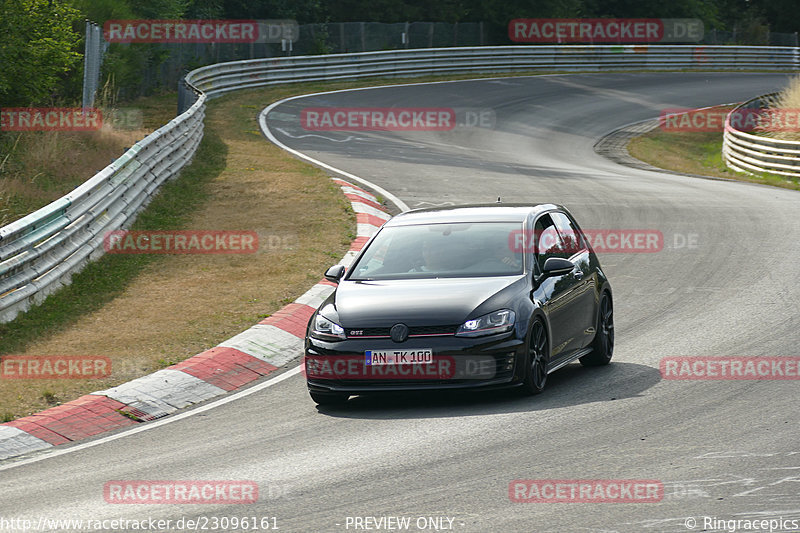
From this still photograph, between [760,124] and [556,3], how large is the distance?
31.2 metres

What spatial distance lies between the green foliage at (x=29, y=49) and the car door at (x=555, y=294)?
12515 millimetres

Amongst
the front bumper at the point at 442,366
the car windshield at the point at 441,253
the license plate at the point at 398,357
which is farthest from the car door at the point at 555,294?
the license plate at the point at 398,357

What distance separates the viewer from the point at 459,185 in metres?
23.9

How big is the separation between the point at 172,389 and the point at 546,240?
3.61m

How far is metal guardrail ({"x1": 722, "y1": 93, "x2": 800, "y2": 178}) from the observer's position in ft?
95.0

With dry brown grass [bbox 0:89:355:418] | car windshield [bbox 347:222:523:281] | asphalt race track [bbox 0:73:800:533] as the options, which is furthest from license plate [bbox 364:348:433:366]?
dry brown grass [bbox 0:89:355:418]

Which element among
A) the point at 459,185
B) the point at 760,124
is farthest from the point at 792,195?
the point at 760,124

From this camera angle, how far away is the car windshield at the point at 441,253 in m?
9.93

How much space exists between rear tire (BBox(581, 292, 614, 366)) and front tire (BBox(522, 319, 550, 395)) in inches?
46.4

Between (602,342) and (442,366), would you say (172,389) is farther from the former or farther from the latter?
(602,342)

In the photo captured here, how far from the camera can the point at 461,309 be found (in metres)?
9.09

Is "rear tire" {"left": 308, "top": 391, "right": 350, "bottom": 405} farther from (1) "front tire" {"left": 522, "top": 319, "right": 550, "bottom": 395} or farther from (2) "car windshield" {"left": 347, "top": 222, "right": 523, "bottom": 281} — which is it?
(1) "front tire" {"left": 522, "top": 319, "right": 550, "bottom": 395}

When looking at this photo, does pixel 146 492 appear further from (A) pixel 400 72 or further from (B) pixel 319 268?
(A) pixel 400 72

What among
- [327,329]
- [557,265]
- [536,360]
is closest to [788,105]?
[557,265]
